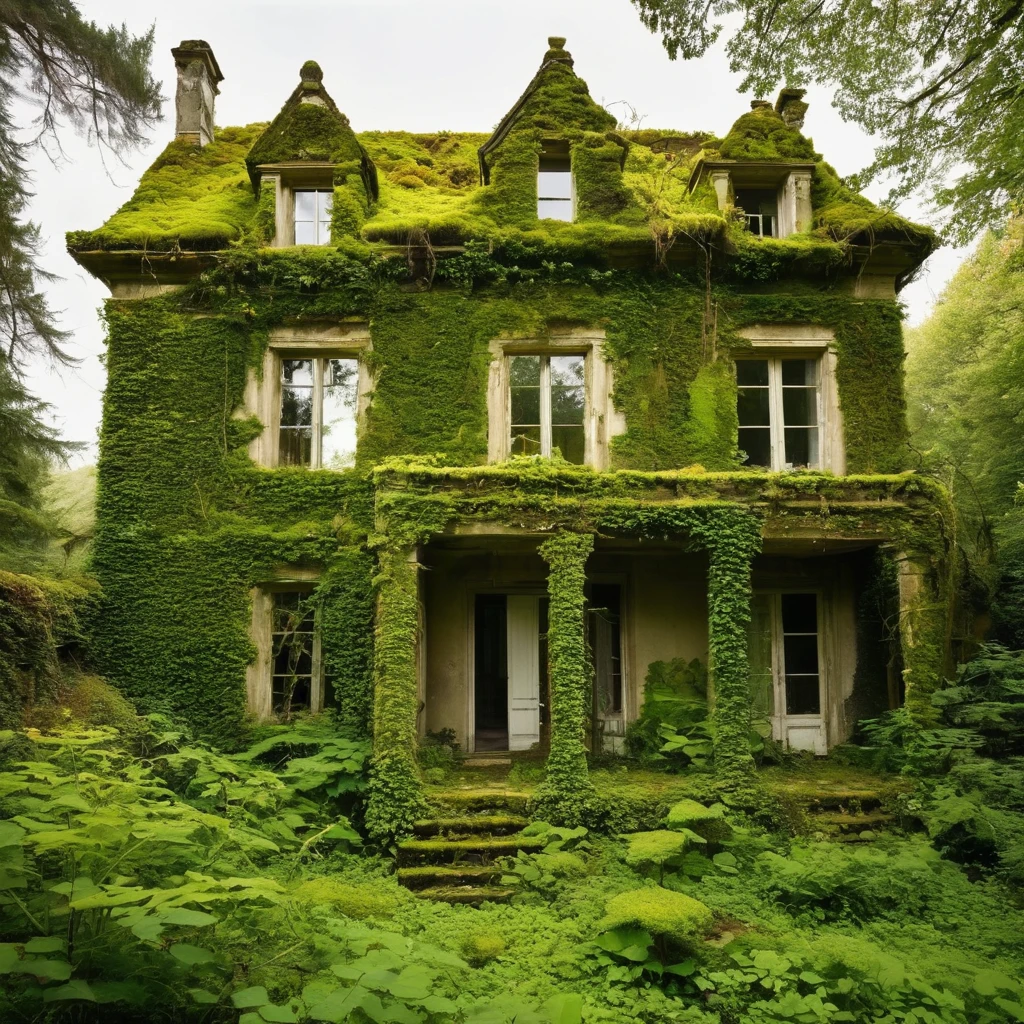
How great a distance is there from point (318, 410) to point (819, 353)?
8172 millimetres

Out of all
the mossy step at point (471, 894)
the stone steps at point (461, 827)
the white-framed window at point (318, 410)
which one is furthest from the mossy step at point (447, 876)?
the white-framed window at point (318, 410)

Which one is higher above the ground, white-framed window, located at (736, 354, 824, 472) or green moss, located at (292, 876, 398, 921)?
white-framed window, located at (736, 354, 824, 472)

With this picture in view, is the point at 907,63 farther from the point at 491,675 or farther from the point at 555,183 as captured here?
the point at 491,675

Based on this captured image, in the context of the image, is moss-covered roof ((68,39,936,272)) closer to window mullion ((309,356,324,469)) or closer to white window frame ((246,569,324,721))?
window mullion ((309,356,324,469))

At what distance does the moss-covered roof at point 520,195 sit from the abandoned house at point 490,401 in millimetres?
58

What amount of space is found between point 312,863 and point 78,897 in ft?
16.4

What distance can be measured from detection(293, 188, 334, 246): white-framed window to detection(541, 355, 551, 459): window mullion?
412 centimetres

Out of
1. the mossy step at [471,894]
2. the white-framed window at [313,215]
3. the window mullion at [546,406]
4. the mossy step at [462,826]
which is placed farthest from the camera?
the white-framed window at [313,215]

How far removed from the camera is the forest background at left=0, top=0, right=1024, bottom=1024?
3.79m

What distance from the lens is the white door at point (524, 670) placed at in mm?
11758

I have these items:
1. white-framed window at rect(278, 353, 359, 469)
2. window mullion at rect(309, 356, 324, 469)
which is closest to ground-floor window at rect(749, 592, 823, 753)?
white-framed window at rect(278, 353, 359, 469)

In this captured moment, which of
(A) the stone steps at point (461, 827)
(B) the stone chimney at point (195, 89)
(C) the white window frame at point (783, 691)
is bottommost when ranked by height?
(A) the stone steps at point (461, 827)

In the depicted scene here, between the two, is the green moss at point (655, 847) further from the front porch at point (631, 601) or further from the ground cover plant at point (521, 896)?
the front porch at point (631, 601)

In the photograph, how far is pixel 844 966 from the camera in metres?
5.39
